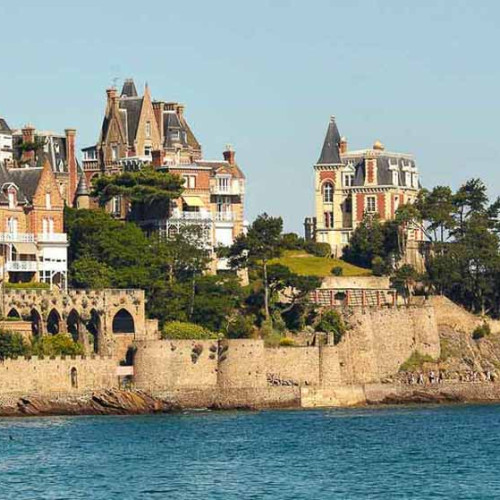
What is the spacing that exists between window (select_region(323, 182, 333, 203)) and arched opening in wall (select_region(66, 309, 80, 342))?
33832 mm

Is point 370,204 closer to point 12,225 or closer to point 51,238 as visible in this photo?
point 51,238

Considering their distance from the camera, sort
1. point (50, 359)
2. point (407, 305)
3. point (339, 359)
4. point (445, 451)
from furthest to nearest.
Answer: point (407, 305) → point (339, 359) → point (50, 359) → point (445, 451)

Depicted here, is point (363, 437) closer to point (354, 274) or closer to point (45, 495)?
point (45, 495)

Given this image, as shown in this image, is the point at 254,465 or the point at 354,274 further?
the point at 354,274

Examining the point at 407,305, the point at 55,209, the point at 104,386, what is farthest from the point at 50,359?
the point at 407,305

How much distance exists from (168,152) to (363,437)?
37.4 meters

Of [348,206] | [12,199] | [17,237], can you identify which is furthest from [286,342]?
[348,206]

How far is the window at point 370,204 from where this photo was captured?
13925 centimetres

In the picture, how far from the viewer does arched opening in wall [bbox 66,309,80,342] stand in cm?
10994

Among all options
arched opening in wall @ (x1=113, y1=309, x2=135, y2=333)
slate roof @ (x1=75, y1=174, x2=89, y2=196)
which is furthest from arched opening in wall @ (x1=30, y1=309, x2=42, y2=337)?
slate roof @ (x1=75, y1=174, x2=89, y2=196)

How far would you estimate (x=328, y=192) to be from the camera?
141m

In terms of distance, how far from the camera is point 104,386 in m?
106

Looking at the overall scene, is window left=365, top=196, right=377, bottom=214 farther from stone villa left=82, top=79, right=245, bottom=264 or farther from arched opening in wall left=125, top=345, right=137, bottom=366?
arched opening in wall left=125, top=345, right=137, bottom=366

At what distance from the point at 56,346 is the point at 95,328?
4988 millimetres
